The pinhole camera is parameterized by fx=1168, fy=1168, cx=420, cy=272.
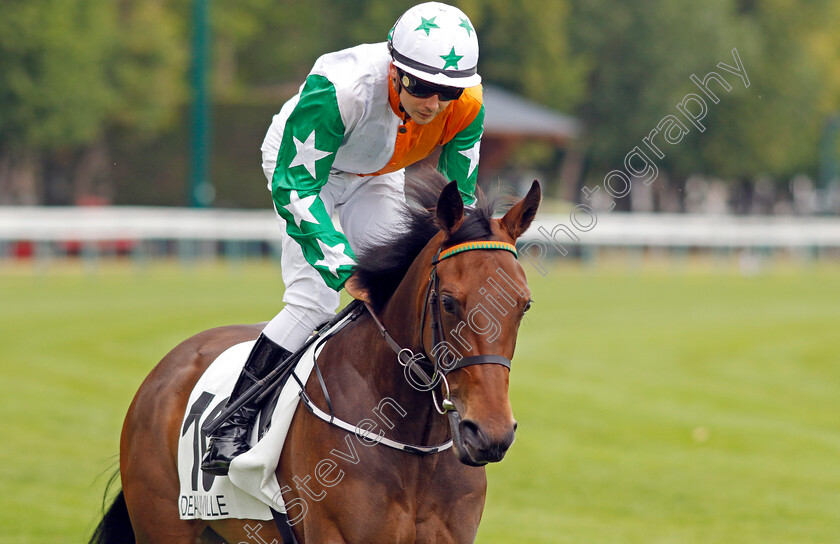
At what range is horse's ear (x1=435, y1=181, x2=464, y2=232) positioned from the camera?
11.2 ft

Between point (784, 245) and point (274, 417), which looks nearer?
point (274, 417)

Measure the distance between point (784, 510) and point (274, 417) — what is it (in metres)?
4.38

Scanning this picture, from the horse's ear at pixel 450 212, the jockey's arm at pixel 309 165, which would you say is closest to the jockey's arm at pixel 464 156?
the jockey's arm at pixel 309 165

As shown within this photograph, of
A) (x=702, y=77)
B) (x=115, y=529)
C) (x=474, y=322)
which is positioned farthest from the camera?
(x=702, y=77)

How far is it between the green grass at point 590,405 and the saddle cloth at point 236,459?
2.19 m

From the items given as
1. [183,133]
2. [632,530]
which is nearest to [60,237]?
[183,133]

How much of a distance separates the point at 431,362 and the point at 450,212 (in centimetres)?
45

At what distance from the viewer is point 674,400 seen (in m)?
10.5

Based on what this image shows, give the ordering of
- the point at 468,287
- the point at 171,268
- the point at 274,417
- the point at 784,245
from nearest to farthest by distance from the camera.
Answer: the point at 468,287 < the point at 274,417 < the point at 171,268 < the point at 784,245

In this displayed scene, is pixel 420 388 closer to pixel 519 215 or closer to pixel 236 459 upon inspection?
pixel 519 215

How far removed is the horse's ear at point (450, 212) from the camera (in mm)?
3422

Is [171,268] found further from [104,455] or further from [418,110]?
[418,110]

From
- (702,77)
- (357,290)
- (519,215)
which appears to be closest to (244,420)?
(357,290)

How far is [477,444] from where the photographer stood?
3.13 meters
